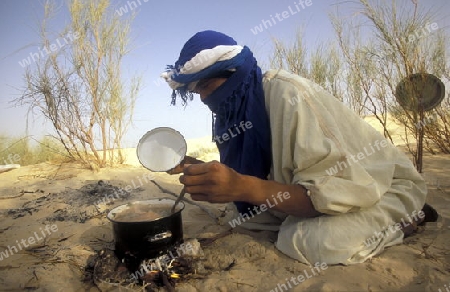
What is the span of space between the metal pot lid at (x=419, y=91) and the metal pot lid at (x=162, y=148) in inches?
155

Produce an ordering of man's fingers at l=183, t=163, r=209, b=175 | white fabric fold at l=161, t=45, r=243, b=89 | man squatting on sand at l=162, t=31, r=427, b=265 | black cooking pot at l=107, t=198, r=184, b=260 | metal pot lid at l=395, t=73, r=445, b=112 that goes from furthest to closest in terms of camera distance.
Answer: metal pot lid at l=395, t=73, r=445, b=112 → white fabric fold at l=161, t=45, r=243, b=89 → black cooking pot at l=107, t=198, r=184, b=260 → man squatting on sand at l=162, t=31, r=427, b=265 → man's fingers at l=183, t=163, r=209, b=175

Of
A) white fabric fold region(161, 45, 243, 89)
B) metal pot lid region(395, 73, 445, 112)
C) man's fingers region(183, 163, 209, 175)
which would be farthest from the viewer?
metal pot lid region(395, 73, 445, 112)

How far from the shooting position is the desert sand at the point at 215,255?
156 cm

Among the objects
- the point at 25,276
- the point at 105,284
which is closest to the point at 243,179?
the point at 105,284

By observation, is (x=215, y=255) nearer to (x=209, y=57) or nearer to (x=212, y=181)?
(x=212, y=181)

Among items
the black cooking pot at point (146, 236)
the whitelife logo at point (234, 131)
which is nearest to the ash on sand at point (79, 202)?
the black cooking pot at point (146, 236)

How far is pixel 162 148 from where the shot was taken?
2018mm

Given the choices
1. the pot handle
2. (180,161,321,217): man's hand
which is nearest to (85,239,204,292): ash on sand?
the pot handle

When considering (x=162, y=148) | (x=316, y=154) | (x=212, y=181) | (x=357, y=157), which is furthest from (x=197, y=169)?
(x=357, y=157)

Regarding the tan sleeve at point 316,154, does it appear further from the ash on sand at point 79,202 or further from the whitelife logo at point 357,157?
the ash on sand at point 79,202

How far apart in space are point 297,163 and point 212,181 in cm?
52

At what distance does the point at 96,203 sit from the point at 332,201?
304 cm

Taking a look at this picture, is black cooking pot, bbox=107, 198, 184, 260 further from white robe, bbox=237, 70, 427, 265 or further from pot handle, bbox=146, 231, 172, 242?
white robe, bbox=237, 70, 427, 265

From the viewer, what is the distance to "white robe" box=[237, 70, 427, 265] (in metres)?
1.66
